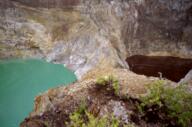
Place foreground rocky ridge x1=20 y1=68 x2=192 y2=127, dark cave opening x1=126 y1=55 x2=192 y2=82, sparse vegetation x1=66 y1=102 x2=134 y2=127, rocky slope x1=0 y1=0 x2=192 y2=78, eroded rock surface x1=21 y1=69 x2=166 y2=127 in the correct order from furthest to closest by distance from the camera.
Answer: dark cave opening x1=126 y1=55 x2=192 y2=82 → rocky slope x1=0 y1=0 x2=192 y2=78 → eroded rock surface x1=21 y1=69 x2=166 y2=127 → foreground rocky ridge x1=20 y1=68 x2=192 y2=127 → sparse vegetation x1=66 y1=102 x2=134 y2=127

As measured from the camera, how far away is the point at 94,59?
10117 mm

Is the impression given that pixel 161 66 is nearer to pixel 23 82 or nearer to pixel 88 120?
pixel 23 82

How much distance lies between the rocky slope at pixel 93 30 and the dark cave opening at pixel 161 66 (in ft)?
0.88

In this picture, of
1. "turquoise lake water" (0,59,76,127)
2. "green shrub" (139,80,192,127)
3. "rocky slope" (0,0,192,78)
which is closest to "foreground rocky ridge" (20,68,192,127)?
"green shrub" (139,80,192,127)

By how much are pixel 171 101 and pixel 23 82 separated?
5.47 metres

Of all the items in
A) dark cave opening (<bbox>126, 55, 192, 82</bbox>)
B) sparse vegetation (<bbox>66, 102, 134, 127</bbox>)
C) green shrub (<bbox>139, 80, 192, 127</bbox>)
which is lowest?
dark cave opening (<bbox>126, 55, 192, 82</bbox>)

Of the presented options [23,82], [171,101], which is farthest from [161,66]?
[171,101]

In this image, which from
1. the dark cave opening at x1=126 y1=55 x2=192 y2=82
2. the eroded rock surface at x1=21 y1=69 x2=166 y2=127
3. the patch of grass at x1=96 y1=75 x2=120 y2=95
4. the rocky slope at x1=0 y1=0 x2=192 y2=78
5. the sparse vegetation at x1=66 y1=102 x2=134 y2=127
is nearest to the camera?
the sparse vegetation at x1=66 y1=102 x2=134 y2=127

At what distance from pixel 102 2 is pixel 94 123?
8.14m

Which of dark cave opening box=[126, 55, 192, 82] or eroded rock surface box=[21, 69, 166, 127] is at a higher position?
eroded rock surface box=[21, 69, 166, 127]

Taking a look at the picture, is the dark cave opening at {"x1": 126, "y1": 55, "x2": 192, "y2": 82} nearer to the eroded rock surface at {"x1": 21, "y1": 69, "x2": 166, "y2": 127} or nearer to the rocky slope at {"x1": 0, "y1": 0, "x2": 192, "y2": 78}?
the rocky slope at {"x1": 0, "y1": 0, "x2": 192, "y2": 78}

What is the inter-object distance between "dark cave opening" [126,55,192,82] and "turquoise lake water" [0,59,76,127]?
3.06m

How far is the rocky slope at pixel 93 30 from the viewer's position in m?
10.5

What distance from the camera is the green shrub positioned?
15.4 feet
